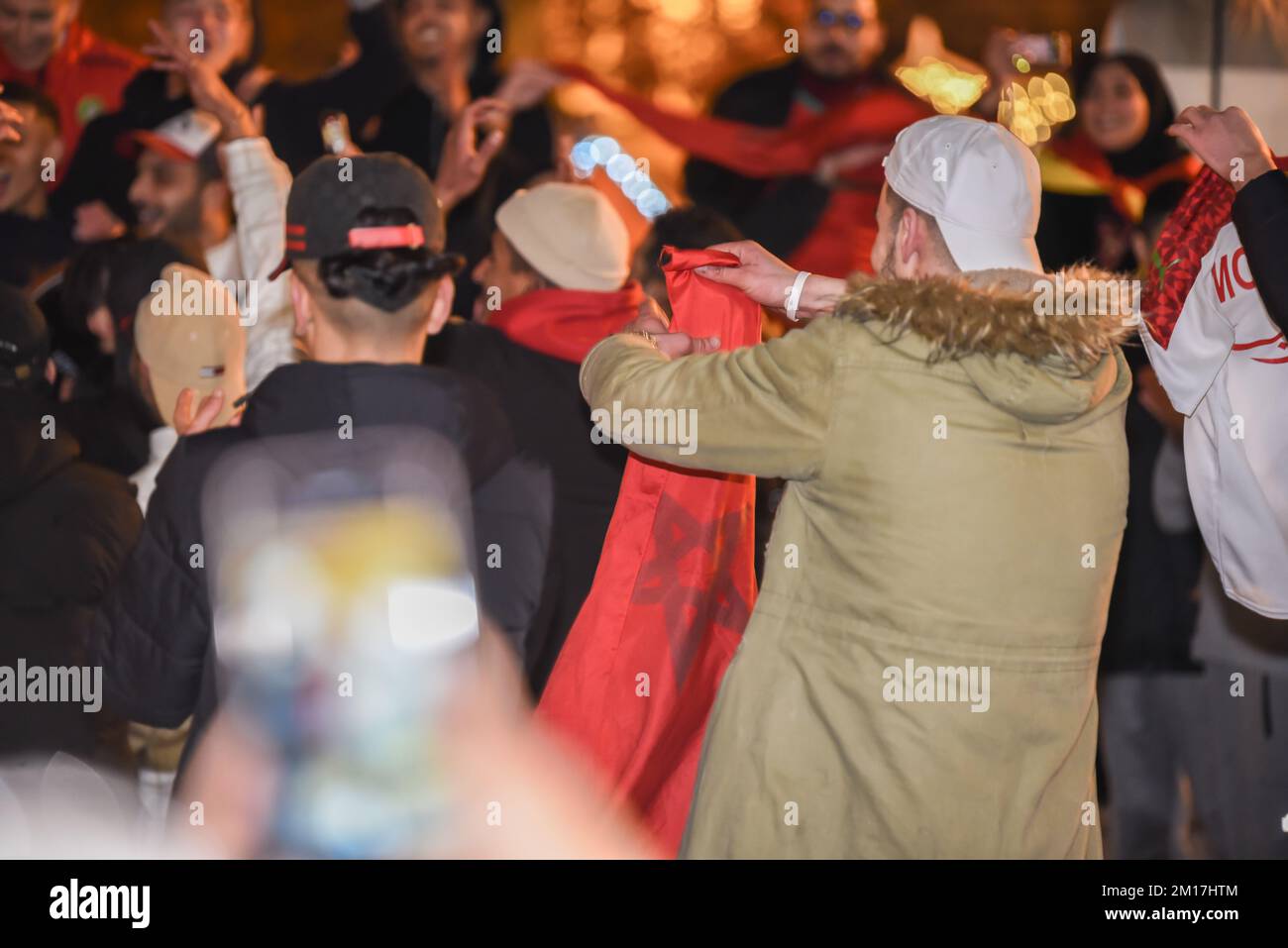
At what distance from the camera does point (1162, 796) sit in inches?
164

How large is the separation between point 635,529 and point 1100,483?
0.83m

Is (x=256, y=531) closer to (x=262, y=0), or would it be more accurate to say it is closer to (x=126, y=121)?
(x=126, y=121)

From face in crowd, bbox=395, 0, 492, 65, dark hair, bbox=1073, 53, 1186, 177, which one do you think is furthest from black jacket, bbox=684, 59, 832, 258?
dark hair, bbox=1073, 53, 1186, 177

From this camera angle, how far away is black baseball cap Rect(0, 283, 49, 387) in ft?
9.55

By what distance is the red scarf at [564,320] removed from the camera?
3250mm

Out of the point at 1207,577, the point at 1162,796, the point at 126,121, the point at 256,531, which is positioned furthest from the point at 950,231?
the point at 126,121

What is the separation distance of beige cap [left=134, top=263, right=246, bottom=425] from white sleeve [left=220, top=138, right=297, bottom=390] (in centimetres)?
28

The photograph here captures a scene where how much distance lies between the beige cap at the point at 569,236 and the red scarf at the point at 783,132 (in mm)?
1440

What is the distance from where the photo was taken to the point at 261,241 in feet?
11.9

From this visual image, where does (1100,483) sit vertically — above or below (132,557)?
above

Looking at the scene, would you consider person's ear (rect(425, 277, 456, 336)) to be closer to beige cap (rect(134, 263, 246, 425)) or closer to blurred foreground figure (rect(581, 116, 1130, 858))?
blurred foreground figure (rect(581, 116, 1130, 858))

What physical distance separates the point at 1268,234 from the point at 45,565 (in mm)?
2288

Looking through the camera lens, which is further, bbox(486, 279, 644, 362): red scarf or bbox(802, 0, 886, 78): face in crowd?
bbox(802, 0, 886, 78): face in crowd

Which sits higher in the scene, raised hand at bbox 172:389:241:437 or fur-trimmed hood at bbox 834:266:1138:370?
fur-trimmed hood at bbox 834:266:1138:370
